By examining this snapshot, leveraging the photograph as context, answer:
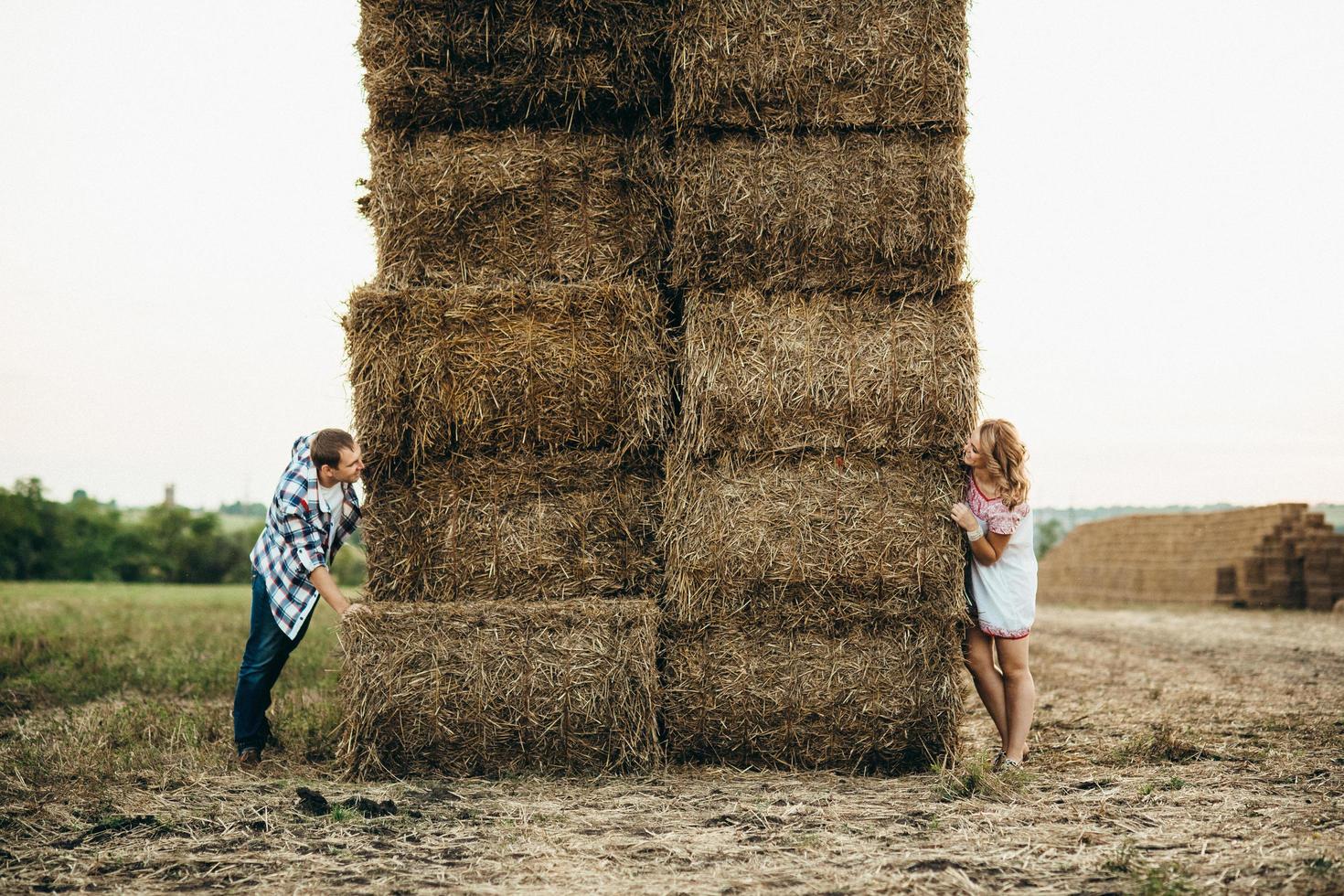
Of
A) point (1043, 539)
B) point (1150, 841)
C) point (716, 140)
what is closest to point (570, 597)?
point (716, 140)

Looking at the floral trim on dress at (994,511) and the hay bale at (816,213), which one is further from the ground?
the hay bale at (816,213)

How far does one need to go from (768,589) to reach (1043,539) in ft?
227

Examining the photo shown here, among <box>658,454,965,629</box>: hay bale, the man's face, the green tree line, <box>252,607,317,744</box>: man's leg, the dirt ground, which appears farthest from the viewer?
the green tree line

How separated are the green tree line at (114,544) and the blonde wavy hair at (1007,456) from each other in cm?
3694

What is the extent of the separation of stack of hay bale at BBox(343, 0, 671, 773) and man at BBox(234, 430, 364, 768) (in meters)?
0.25

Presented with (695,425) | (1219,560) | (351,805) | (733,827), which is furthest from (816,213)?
(1219,560)

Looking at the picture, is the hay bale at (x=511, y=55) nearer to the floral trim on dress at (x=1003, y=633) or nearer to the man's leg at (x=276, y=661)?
the man's leg at (x=276, y=661)

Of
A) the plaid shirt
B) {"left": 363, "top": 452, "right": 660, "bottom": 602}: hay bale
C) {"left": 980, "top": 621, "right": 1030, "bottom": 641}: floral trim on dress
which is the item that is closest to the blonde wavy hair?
{"left": 980, "top": 621, "right": 1030, "bottom": 641}: floral trim on dress

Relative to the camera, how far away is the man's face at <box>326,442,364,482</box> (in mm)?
5453

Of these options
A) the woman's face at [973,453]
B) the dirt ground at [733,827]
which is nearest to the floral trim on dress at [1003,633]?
the dirt ground at [733,827]

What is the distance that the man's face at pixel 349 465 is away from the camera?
545cm

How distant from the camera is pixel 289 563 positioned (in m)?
5.57

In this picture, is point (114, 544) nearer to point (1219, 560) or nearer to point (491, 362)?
point (1219, 560)

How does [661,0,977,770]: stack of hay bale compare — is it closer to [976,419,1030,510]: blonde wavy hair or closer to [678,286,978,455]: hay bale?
[678,286,978,455]: hay bale
